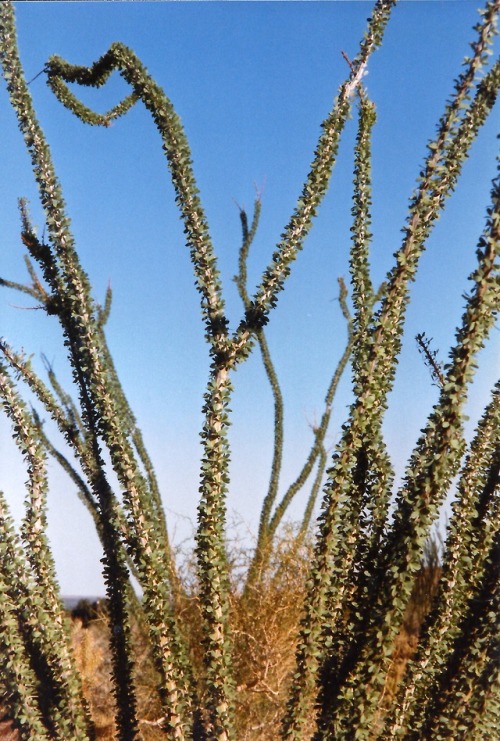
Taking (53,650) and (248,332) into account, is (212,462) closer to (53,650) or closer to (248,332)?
(248,332)

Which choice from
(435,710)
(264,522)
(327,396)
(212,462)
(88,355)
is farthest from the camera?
(327,396)

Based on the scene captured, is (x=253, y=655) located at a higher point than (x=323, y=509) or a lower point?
lower

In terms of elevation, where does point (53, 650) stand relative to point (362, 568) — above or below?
below

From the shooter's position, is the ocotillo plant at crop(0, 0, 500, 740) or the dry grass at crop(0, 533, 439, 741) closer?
the ocotillo plant at crop(0, 0, 500, 740)

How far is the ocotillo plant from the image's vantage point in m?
3.42

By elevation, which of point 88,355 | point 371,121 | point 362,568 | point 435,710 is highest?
point 371,121

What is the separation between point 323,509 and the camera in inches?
153

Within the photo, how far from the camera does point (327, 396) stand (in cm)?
1032

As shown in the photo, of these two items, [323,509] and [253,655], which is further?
[253,655]

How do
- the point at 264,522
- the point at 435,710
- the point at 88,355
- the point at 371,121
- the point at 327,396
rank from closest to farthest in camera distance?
the point at 435,710
the point at 88,355
the point at 371,121
the point at 264,522
the point at 327,396

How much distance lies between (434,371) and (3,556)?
256cm

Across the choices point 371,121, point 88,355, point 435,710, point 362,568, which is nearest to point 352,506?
point 362,568

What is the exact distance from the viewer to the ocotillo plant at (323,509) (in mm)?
3423

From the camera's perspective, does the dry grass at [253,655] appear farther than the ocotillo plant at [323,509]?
Yes
